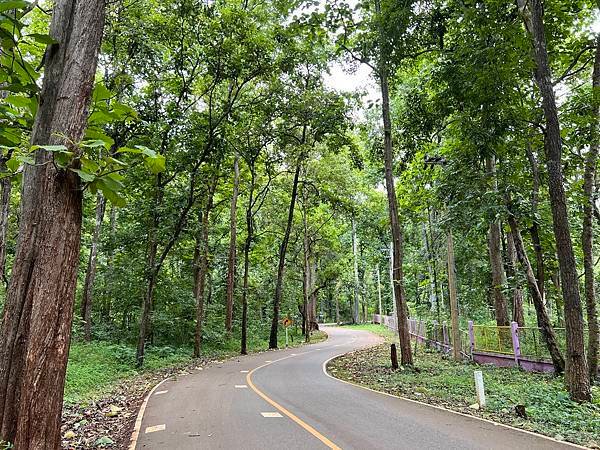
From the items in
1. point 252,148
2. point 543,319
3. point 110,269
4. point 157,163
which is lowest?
point 543,319

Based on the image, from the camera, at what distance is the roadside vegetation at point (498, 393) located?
714cm

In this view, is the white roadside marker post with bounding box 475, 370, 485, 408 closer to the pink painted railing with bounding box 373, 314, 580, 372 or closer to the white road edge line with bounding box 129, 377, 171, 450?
the pink painted railing with bounding box 373, 314, 580, 372

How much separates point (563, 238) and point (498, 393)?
390cm

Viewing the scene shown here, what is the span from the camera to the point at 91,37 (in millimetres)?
3000

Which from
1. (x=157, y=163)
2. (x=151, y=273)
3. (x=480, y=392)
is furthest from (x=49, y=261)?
(x=151, y=273)

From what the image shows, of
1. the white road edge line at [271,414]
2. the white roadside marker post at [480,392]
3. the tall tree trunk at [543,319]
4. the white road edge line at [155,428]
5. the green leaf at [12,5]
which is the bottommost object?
the white road edge line at [271,414]

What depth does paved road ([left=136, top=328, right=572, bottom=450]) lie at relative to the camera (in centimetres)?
609

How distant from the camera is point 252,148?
70.1 feet

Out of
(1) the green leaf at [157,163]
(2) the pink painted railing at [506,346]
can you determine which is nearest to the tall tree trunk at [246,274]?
(2) the pink painted railing at [506,346]

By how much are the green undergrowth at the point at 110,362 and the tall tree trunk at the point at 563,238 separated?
1061 centimetres

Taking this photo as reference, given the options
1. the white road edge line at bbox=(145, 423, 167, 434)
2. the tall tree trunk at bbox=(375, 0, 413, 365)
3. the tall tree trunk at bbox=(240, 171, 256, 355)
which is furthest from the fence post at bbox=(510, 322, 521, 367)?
the tall tree trunk at bbox=(240, 171, 256, 355)

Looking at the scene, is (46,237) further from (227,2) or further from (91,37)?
(227,2)

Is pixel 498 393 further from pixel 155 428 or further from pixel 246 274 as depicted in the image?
pixel 246 274

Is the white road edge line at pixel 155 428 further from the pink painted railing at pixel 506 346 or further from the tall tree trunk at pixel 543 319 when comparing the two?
the pink painted railing at pixel 506 346
